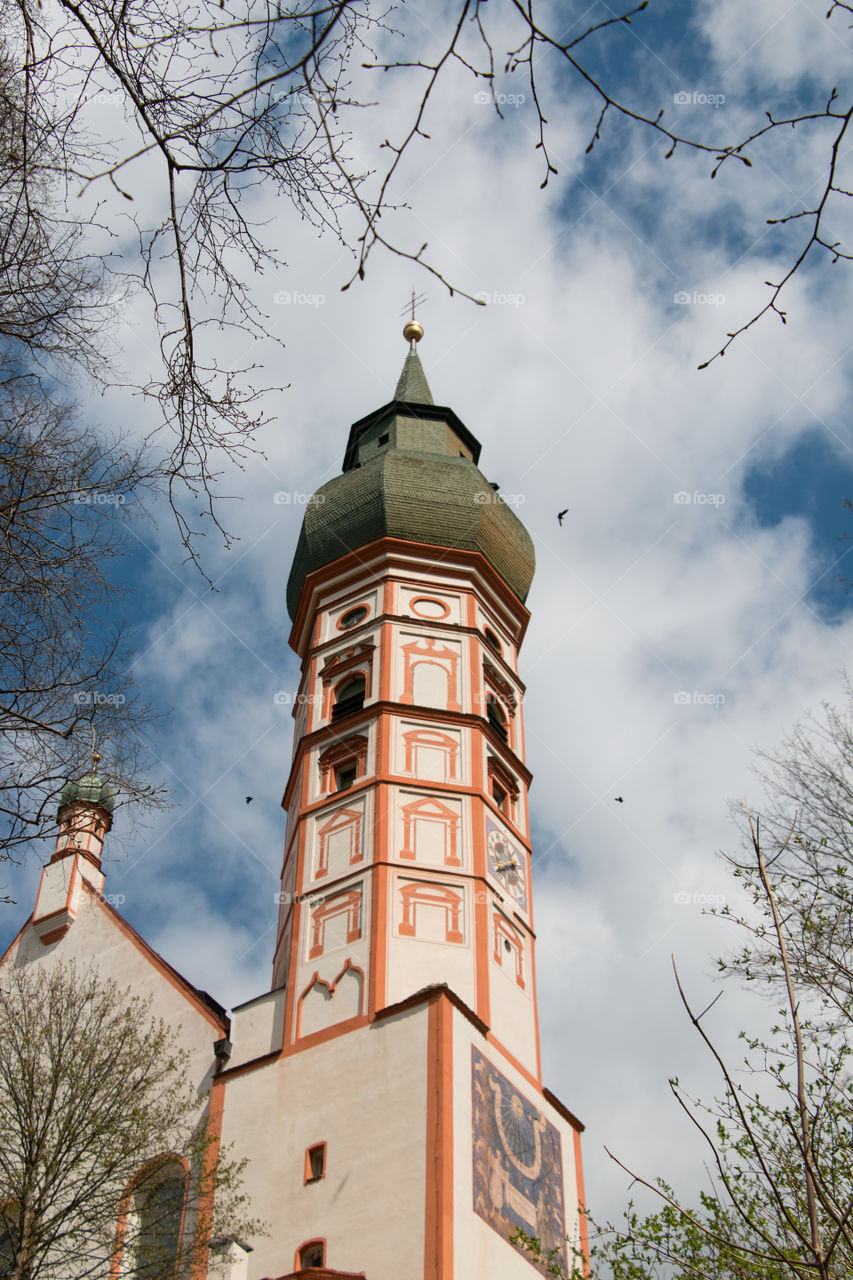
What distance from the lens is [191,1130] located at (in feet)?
55.5

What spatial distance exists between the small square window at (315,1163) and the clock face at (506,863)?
16.3ft

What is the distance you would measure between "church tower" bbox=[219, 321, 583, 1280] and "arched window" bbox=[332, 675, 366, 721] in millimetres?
37

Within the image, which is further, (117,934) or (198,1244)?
(117,934)

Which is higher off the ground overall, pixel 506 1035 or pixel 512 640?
pixel 512 640

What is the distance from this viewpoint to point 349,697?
23.2m

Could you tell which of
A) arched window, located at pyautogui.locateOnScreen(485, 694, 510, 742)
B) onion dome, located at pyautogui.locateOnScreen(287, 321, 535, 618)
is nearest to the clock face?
arched window, located at pyautogui.locateOnScreen(485, 694, 510, 742)

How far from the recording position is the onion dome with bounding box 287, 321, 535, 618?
2594 cm

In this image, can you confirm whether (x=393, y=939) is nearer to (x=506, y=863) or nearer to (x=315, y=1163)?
(x=506, y=863)

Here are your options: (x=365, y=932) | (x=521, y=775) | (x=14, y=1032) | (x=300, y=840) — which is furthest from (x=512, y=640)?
(x=14, y=1032)

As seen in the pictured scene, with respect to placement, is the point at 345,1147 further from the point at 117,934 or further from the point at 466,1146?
the point at 117,934

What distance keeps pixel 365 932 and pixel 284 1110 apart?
251cm

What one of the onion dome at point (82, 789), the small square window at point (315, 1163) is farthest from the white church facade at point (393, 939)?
the onion dome at point (82, 789)
